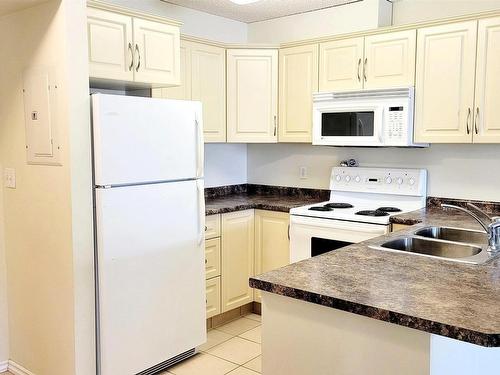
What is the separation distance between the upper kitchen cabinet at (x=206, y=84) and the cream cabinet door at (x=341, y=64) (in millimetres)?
815

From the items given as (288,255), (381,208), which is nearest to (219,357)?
(288,255)

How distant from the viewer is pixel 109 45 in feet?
9.18

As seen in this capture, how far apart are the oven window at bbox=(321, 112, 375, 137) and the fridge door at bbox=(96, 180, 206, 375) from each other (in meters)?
1.17

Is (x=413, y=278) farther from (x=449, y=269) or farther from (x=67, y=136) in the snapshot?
(x=67, y=136)

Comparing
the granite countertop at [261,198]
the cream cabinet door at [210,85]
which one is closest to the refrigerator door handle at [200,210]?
the granite countertop at [261,198]

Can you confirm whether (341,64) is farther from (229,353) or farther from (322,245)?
(229,353)

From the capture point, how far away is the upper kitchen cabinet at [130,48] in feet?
8.98

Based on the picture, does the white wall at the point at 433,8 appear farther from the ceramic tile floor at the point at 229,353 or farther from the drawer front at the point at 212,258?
the ceramic tile floor at the point at 229,353

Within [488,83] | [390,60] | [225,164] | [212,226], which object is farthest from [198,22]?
[488,83]

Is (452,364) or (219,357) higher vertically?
(452,364)

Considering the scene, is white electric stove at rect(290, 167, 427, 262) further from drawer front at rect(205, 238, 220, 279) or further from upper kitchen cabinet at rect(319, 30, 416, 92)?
upper kitchen cabinet at rect(319, 30, 416, 92)

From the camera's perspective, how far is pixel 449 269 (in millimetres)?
1831

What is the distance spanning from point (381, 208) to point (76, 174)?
2.13m

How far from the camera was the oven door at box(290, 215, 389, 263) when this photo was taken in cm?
313
